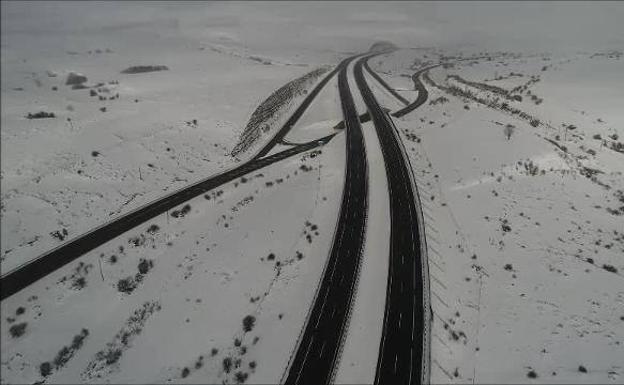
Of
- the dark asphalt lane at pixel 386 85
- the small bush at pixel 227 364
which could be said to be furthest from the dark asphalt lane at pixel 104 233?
the dark asphalt lane at pixel 386 85

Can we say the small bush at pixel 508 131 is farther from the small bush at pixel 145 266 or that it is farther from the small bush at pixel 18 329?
the small bush at pixel 18 329

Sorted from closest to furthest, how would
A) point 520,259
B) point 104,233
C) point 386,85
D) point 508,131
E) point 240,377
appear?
point 240,377 → point 520,259 → point 104,233 → point 508,131 → point 386,85

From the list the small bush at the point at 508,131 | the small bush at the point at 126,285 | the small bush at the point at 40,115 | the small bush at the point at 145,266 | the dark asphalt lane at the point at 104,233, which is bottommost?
the small bush at the point at 126,285

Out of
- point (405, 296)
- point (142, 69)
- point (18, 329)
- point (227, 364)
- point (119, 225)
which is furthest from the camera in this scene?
point (142, 69)

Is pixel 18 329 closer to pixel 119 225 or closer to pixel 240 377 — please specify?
pixel 240 377

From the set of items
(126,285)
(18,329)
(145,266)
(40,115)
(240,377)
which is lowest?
(240,377)

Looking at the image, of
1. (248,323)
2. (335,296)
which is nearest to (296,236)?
(335,296)
